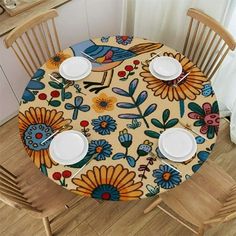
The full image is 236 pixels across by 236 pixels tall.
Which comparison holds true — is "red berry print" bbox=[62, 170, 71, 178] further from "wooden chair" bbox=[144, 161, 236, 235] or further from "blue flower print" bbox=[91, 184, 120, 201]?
"wooden chair" bbox=[144, 161, 236, 235]

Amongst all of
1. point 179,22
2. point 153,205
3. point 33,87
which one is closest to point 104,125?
point 33,87

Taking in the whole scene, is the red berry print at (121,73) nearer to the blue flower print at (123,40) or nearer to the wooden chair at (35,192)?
the blue flower print at (123,40)

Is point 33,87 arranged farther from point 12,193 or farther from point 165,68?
point 165,68

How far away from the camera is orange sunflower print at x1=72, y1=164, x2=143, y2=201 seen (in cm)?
127

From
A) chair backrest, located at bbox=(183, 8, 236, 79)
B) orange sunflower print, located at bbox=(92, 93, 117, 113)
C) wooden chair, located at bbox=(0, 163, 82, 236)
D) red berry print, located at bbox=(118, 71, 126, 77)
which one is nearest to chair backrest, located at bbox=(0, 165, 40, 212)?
wooden chair, located at bbox=(0, 163, 82, 236)

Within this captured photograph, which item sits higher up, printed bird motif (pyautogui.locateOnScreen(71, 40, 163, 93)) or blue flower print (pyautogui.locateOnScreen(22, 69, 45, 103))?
printed bird motif (pyautogui.locateOnScreen(71, 40, 163, 93))

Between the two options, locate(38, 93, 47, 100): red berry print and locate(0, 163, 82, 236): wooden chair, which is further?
locate(38, 93, 47, 100): red berry print

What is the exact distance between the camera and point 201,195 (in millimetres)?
1542

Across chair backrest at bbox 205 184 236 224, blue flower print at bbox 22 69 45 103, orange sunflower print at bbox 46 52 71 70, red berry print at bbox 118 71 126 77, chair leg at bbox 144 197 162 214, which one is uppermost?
orange sunflower print at bbox 46 52 71 70

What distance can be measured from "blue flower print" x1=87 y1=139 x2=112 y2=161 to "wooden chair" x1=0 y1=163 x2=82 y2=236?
0.31m

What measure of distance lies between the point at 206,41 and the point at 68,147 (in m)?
1.12

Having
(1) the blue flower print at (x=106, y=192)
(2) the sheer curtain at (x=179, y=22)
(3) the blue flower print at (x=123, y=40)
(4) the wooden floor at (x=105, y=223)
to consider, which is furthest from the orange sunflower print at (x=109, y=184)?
(2) the sheer curtain at (x=179, y=22)

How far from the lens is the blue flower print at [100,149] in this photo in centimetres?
137

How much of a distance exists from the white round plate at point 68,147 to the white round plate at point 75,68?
0.37 meters
